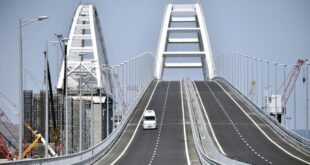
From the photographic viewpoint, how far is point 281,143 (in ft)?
325

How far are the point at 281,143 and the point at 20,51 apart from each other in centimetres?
5577

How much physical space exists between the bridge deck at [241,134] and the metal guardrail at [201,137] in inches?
80.5

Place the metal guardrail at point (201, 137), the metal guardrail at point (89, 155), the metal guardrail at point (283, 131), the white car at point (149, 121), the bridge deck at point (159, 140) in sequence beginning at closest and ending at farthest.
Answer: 1. the metal guardrail at point (89, 155)
2. the metal guardrail at point (201, 137)
3. the bridge deck at point (159, 140)
4. the metal guardrail at point (283, 131)
5. the white car at point (149, 121)

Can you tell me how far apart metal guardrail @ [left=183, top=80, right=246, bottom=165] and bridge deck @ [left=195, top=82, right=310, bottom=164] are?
80.5 inches

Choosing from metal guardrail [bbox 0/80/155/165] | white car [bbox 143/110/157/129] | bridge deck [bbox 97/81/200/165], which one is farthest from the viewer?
white car [bbox 143/110/157/129]

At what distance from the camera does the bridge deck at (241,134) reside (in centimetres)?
8231

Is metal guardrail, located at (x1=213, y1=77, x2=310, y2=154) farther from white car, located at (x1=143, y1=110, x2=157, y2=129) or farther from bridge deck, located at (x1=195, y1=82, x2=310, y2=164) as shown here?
white car, located at (x1=143, y1=110, x2=157, y2=129)

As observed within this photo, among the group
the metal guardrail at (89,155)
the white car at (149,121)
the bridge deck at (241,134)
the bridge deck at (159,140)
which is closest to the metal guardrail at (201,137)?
the bridge deck at (159,140)

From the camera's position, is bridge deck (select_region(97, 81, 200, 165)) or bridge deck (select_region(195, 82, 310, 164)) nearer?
bridge deck (select_region(97, 81, 200, 165))

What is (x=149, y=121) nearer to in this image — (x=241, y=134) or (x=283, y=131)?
(x=241, y=134)

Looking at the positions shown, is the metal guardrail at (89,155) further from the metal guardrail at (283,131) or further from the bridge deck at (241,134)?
the metal guardrail at (283,131)

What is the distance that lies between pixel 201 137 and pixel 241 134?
1114 centimetres

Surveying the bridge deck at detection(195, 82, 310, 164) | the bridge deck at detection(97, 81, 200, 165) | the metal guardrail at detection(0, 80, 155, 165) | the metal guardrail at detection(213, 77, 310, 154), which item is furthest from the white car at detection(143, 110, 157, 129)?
the metal guardrail at detection(213, 77, 310, 154)

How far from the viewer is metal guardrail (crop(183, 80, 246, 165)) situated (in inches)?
2596
